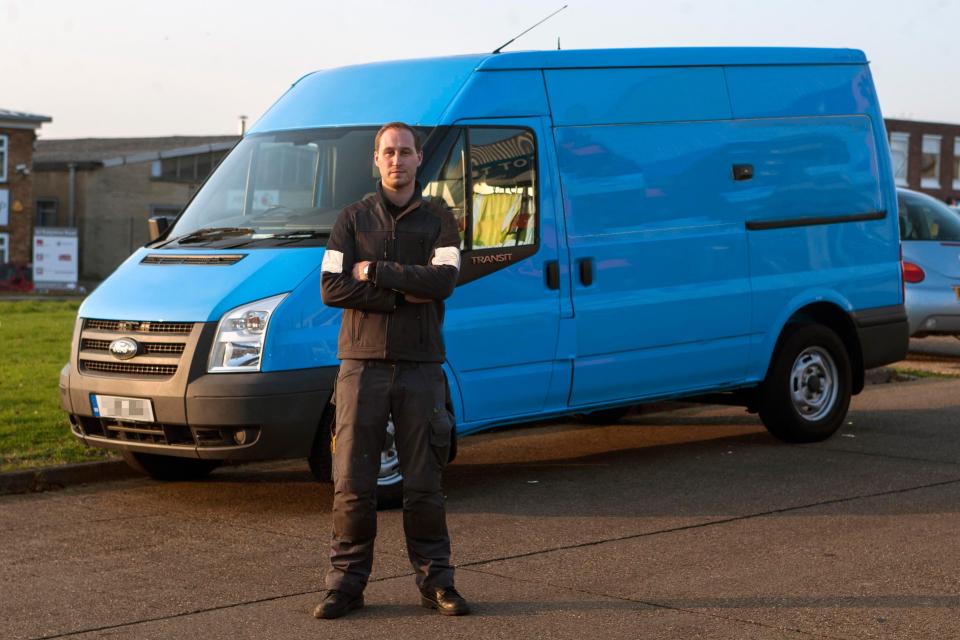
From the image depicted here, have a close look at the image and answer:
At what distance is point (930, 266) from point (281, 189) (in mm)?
9422

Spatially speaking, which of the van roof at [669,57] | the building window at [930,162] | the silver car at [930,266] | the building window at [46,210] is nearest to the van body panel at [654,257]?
the van roof at [669,57]

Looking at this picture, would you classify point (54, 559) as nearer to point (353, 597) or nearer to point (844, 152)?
point (353, 597)

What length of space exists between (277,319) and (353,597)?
2.17 m

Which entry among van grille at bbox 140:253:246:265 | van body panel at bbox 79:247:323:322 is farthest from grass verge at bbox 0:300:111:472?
van grille at bbox 140:253:246:265

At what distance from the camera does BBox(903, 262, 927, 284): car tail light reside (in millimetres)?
15702

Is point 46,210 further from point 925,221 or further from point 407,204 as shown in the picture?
point 407,204

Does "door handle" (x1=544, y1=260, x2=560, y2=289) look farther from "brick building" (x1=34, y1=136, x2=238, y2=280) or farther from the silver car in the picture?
"brick building" (x1=34, y1=136, x2=238, y2=280)

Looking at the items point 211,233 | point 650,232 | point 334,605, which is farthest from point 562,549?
point 211,233

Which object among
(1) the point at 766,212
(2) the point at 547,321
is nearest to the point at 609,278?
(2) the point at 547,321

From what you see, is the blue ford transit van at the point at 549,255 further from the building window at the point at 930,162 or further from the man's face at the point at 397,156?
the building window at the point at 930,162

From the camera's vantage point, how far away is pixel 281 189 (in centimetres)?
846

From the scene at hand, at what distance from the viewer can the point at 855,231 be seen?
1044 cm

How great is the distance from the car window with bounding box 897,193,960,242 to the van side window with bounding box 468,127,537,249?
8.56 metres

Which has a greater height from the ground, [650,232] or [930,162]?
[930,162]
